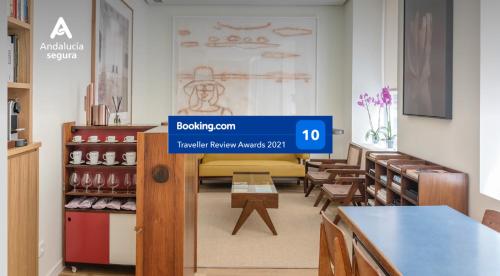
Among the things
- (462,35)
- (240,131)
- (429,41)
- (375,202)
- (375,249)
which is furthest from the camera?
(375,202)

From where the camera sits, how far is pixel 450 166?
4266mm

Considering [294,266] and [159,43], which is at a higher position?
[159,43]

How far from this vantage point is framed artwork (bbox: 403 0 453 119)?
167 inches

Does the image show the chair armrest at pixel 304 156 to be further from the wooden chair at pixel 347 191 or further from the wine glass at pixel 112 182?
the wine glass at pixel 112 182

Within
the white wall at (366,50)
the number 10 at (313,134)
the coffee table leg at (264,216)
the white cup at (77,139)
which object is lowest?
the coffee table leg at (264,216)

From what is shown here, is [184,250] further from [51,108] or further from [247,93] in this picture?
[247,93]

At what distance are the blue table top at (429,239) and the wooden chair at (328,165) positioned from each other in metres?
3.62

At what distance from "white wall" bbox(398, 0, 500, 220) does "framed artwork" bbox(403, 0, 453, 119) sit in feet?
0.22

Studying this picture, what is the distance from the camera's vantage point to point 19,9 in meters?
2.97

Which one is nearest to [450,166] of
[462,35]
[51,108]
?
[462,35]

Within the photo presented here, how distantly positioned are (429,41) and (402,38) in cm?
89

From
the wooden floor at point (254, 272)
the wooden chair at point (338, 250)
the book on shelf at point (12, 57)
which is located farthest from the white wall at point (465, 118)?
the book on shelf at point (12, 57)

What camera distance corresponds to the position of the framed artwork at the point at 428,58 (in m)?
4.23

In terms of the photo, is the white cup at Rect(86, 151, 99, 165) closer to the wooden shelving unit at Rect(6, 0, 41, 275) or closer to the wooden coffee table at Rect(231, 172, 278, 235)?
the wooden shelving unit at Rect(6, 0, 41, 275)
